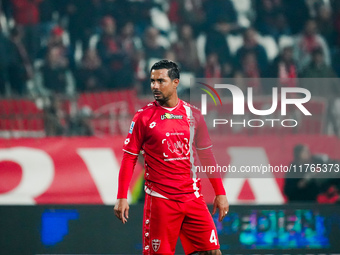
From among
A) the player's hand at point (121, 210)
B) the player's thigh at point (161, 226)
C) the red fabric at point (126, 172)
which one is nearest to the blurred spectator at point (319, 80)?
the player's thigh at point (161, 226)

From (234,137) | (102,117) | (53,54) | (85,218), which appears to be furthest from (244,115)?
(53,54)

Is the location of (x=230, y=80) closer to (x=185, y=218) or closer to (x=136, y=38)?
(x=136, y=38)

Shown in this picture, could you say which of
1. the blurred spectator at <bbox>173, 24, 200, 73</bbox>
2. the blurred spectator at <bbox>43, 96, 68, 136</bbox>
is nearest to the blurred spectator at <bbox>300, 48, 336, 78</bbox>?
the blurred spectator at <bbox>173, 24, 200, 73</bbox>

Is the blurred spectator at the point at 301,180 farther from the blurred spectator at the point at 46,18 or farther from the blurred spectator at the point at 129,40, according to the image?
the blurred spectator at the point at 46,18

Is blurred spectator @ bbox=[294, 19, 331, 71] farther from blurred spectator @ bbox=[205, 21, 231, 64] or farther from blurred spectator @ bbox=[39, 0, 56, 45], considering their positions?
blurred spectator @ bbox=[39, 0, 56, 45]

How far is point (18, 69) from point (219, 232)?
4946 mm

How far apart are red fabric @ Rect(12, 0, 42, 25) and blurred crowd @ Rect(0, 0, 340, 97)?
2cm

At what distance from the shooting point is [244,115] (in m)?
7.11

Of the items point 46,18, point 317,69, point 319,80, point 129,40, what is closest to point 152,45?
point 129,40

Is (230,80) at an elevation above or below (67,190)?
above

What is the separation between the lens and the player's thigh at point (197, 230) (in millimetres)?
4258

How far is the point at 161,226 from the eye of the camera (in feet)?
13.8

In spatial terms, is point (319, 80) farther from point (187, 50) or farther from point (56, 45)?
point (56, 45)

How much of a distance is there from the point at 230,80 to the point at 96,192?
122 inches
